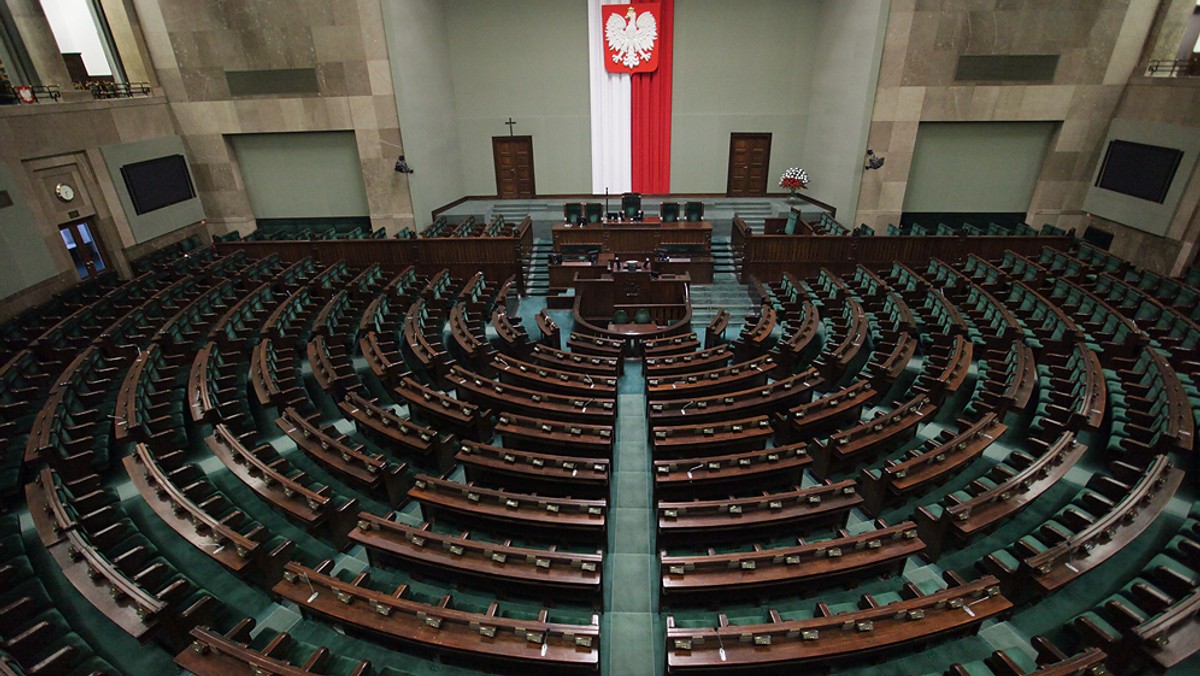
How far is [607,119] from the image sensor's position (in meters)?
17.0

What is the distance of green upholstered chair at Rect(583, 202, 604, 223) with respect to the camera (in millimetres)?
13812

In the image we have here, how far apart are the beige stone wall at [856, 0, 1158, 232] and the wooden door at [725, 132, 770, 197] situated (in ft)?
13.2

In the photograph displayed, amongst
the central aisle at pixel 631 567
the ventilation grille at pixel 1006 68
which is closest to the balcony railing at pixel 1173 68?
the ventilation grille at pixel 1006 68

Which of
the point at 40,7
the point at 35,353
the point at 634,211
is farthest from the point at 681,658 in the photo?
the point at 40,7

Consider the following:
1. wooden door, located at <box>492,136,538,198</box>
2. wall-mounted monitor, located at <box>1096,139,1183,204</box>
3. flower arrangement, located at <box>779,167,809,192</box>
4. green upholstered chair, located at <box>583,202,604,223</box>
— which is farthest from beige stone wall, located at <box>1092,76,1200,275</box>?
wooden door, located at <box>492,136,538,198</box>

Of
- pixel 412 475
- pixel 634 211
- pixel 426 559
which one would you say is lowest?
pixel 412 475

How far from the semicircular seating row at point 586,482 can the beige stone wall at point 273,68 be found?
626cm

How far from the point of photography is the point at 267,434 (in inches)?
281

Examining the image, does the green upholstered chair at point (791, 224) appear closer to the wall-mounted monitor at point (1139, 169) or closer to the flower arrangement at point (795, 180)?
the flower arrangement at point (795, 180)

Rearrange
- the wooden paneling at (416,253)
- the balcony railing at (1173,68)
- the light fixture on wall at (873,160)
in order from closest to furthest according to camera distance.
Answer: the balcony railing at (1173,68), the wooden paneling at (416,253), the light fixture on wall at (873,160)

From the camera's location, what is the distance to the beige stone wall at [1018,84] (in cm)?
1216

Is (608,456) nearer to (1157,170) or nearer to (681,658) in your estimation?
(681,658)

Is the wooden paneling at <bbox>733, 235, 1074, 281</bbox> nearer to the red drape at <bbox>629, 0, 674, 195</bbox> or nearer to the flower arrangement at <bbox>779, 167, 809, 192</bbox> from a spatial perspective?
the flower arrangement at <bbox>779, 167, 809, 192</bbox>

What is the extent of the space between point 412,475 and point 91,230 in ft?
36.4
